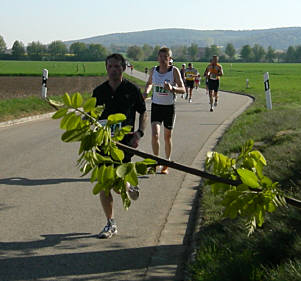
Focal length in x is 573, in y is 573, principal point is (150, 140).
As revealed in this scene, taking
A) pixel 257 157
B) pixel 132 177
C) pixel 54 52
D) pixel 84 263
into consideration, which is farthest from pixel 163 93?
pixel 54 52

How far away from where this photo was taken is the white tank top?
337 inches

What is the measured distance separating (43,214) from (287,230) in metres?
3.00

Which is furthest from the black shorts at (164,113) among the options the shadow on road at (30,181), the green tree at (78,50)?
the green tree at (78,50)

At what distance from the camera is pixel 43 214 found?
6.46 metres

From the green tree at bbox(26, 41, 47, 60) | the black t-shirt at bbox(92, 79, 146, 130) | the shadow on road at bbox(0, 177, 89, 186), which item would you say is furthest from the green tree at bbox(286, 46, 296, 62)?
the black t-shirt at bbox(92, 79, 146, 130)

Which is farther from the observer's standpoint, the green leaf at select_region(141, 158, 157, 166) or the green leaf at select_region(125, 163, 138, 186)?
the green leaf at select_region(141, 158, 157, 166)

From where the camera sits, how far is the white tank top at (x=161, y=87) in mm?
8555

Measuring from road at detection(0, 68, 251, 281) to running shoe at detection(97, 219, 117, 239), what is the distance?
0.07 meters

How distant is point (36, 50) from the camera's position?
176 m

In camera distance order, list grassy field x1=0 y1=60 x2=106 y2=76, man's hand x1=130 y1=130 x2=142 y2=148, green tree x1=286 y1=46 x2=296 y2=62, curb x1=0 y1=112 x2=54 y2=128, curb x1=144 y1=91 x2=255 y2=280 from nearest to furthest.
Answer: curb x1=144 y1=91 x2=255 y2=280 → man's hand x1=130 y1=130 x2=142 y2=148 → curb x1=0 y1=112 x2=54 y2=128 → grassy field x1=0 y1=60 x2=106 y2=76 → green tree x1=286 y1=46 x2=296 y2=62

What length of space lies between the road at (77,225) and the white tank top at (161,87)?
3.81 feet

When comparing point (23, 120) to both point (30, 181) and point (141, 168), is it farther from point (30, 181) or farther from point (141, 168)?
point (141, 168)

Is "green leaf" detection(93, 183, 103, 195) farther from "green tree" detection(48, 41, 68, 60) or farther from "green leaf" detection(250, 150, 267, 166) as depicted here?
"green tree" detection(48, 41, 68, 60)

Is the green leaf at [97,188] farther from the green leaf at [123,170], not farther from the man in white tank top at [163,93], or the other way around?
the man in white tank top at [163,93]
